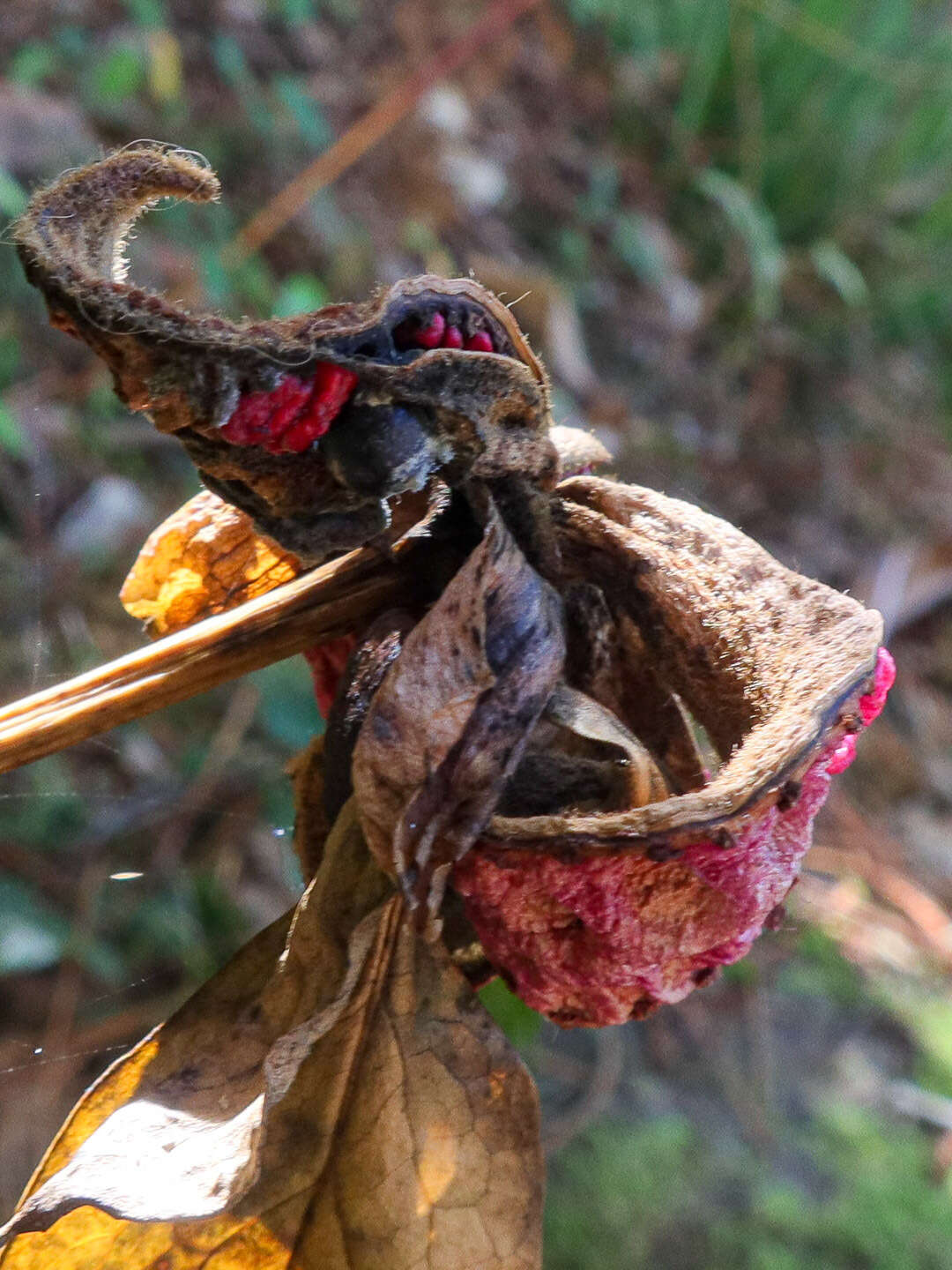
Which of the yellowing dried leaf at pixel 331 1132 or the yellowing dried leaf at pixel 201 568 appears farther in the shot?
the yellowing dried leaf at pixel 201 568

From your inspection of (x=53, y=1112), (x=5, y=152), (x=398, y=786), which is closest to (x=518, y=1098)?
(x=398, y=786)

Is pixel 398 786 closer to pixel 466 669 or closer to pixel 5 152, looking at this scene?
pixel 466 669

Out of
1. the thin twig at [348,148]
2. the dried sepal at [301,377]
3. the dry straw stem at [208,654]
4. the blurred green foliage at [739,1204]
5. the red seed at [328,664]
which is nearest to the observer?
the dried sepal at [301,377]

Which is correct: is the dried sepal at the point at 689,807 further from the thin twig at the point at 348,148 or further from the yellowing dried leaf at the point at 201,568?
the thin twig at the point at 348,148

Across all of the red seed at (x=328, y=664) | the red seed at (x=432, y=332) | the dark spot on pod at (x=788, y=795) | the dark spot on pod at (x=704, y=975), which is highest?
the red seed at (x=432, y=332)

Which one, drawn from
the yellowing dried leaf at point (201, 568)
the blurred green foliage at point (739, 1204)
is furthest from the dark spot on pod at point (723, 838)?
the blurred green foliage at point (739, 1204)

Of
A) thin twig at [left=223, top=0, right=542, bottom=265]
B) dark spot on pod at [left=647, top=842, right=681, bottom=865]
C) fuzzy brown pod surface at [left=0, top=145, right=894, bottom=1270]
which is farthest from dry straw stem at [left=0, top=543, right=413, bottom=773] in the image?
thin twig at [left=223, top=0, right=542, bottom=265]

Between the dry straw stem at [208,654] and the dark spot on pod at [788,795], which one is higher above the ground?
the dry straw stem at [208,654]
